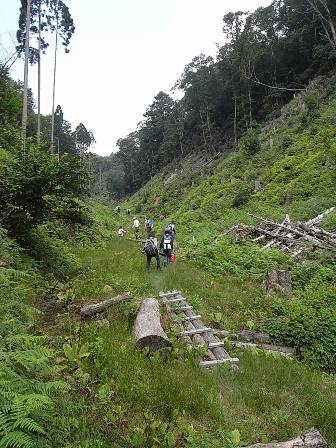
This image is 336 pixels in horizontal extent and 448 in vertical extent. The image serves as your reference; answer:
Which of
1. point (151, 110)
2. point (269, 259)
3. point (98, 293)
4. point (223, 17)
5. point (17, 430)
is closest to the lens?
point (17, 430)

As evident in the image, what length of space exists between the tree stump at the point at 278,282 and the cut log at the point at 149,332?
4442mm

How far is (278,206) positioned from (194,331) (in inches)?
680

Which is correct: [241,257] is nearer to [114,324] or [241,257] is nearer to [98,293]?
[98,293]

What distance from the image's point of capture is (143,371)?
5738 millimetres

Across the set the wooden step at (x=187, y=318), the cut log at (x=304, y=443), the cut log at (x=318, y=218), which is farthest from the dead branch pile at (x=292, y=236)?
the cut log at (x=304, y=443)

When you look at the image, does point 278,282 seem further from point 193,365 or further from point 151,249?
point 193,365

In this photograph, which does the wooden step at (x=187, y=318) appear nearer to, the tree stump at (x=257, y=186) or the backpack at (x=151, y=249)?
the backpack at (x=151, y=249)

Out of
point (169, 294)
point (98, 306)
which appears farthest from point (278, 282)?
point (98, 306)

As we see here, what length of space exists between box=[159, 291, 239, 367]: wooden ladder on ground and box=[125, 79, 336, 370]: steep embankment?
941mm

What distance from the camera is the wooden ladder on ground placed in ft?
21.8

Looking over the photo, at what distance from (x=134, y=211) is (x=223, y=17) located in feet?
101

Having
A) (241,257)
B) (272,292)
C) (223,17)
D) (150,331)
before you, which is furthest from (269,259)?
(223,17)

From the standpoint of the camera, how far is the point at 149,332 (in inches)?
261

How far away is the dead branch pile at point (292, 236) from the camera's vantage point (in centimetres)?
1365
